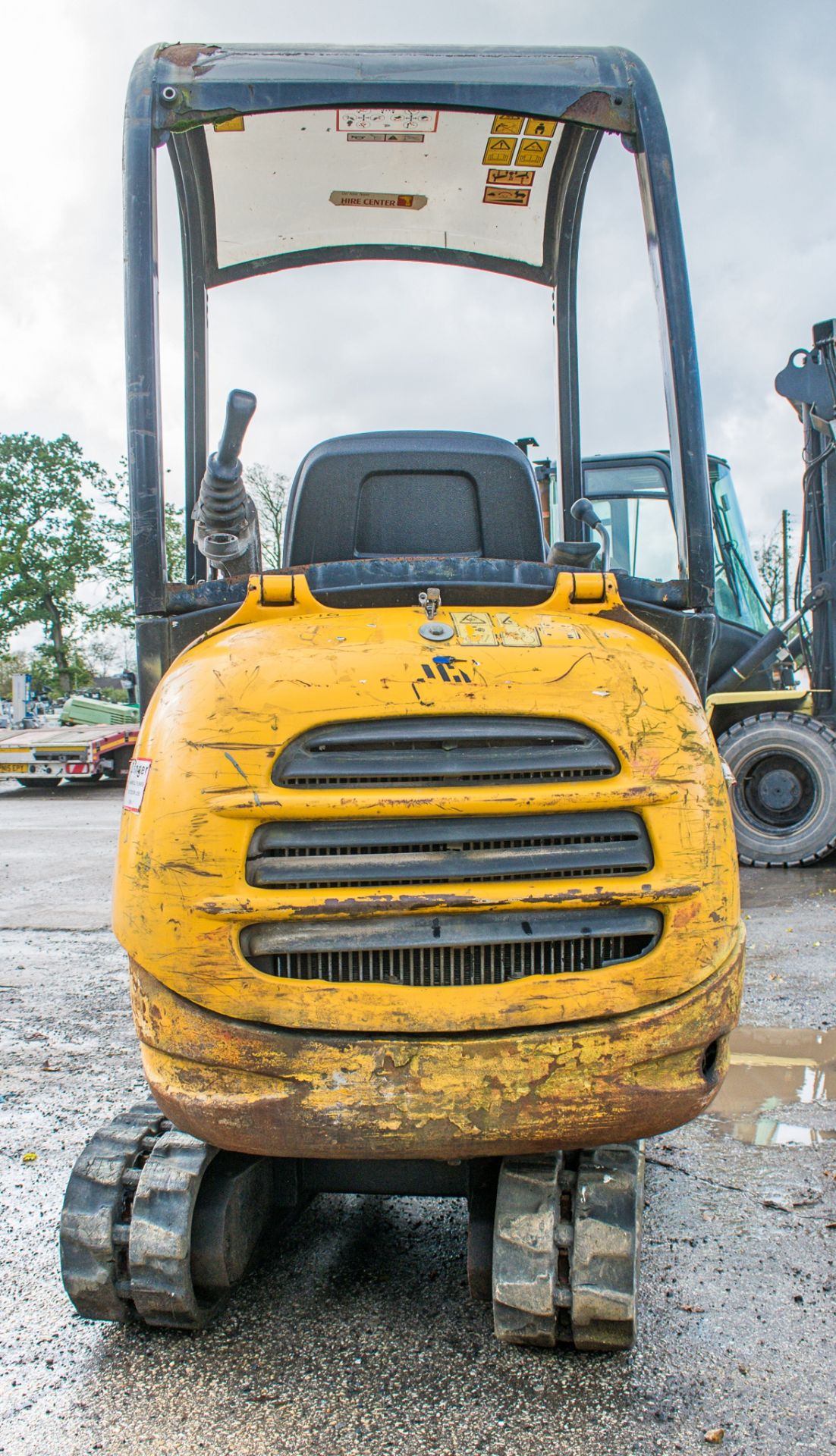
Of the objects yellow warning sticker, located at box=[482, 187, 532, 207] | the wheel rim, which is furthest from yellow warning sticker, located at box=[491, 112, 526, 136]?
the wheel rim

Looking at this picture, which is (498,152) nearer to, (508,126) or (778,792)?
(508,126)

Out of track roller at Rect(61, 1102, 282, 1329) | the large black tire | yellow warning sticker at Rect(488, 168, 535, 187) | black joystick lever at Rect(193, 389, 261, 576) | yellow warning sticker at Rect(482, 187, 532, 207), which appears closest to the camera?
track roller at Rect(61, 1102, 282, 1329)

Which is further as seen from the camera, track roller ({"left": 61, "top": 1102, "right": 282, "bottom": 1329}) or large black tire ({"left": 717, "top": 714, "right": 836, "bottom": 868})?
large black tire ({"left": 717, "top": 714, "right": 836, "bottom": 868})

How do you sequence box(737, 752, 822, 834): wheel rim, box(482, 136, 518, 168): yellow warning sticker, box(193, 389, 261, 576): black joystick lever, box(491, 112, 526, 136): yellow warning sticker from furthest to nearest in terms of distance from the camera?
box(737, 752, 822, 834): wheel rim, box(482, 136, 518, 168): yellow warning sticker, box(491, 112, 526, 136): yellow warning sticker, box(193, 389, 261, 576): black joystick lever

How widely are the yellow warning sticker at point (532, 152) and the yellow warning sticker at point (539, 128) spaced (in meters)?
0.02

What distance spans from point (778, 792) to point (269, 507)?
4629mm

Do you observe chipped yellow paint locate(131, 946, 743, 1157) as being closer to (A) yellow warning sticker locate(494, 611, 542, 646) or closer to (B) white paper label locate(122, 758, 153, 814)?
(B) white paper label locate(122, 758, 153, 814)

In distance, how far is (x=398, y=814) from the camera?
2.01 meters

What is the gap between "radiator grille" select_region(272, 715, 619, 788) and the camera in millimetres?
2039

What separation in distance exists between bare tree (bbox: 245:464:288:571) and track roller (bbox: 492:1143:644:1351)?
1753mm

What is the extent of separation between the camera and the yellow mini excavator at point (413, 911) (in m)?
2.00

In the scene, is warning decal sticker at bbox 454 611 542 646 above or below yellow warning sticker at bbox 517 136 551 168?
below

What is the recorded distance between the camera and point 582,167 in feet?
10.9

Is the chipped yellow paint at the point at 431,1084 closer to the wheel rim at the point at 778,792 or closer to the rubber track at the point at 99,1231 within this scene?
the rubber track at the point at 99,1231
